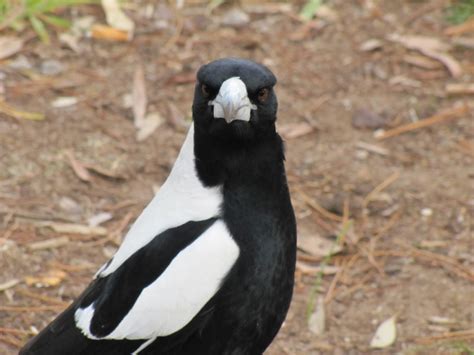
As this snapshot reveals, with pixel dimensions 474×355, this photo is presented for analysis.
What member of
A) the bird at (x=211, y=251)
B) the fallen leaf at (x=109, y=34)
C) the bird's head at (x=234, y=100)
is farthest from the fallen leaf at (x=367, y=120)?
the bird's head at (x=234, y=100)

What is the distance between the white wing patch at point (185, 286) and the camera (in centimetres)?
286

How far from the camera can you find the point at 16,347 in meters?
3.55

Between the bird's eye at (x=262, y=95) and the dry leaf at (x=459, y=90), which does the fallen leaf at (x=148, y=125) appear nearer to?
the dry leaf at (x=459, y=90)

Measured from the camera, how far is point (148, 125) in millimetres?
4633

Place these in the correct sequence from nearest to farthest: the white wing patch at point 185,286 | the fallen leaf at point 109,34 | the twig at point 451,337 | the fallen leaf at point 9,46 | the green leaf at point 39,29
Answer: the white wing patch at point 185,286 → the twig at point 451,337 → the fallen leaf at point 9,46 → the green leaf at point 39,29 → the fallen leaf at point 109,34

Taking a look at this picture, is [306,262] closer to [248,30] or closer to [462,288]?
[462,288]

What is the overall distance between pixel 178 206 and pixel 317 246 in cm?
120

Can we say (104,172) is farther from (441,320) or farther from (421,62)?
(421,62)

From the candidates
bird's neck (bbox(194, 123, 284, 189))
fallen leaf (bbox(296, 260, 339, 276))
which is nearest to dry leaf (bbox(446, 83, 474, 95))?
fallen leaf (bbox(296, 260, 339, 276))

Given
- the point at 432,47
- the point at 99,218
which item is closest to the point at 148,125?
the point at 99,218

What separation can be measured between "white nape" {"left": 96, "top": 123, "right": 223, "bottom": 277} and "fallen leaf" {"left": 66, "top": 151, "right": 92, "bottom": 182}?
125 centimetres

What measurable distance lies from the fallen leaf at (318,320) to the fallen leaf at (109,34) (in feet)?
6.32

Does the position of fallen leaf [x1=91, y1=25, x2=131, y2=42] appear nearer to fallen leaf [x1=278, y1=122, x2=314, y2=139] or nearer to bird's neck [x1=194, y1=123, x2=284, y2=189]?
fallen leaf [x1=278, y1=122, x2=314, y2=139]

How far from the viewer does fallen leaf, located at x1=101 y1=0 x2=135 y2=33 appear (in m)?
5.19
